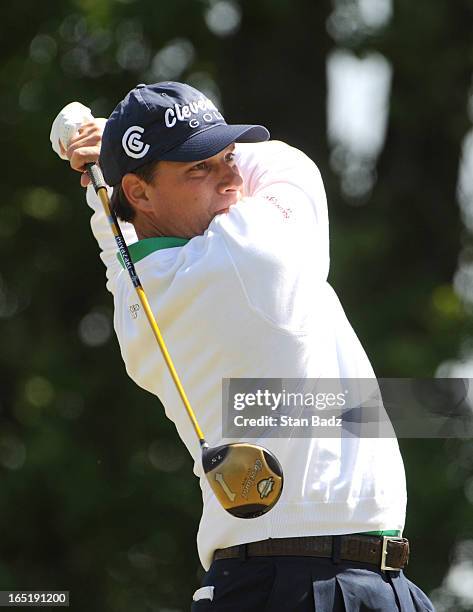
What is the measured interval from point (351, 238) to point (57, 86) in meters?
2.02

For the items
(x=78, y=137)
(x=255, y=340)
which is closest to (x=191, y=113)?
(x=78, y=137)

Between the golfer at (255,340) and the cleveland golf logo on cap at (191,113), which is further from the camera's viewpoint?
the cleveland golf logo on cap at (191,113)

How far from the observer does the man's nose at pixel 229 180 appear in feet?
14.0

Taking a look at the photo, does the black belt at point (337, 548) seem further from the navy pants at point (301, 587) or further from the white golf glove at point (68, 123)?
the white golf glove at point (68, 123)

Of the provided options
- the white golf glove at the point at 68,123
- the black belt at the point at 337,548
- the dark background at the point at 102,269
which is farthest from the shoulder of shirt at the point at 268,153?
the dark background at the point at 102,269

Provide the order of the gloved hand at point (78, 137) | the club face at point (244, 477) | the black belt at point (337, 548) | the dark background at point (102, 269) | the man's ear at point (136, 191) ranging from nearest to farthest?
the club face at point (244, 477), the black belt at point (337, 548), the man's ear at point (136, 191), the gloved hand at point (78, 137), the dark background at point (102, 269)

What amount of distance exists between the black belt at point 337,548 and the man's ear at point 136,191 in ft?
2.95

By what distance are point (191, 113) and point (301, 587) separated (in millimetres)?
1213

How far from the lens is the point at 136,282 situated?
4086mm

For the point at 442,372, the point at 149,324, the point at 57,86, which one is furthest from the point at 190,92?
the point at 57,86

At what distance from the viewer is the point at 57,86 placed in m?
10.3

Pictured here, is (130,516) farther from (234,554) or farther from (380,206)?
(234,554)

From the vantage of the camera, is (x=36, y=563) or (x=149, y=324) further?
(x=36, y=563)

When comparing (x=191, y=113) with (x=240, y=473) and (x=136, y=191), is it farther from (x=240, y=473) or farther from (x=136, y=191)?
(x=240, y=473)
